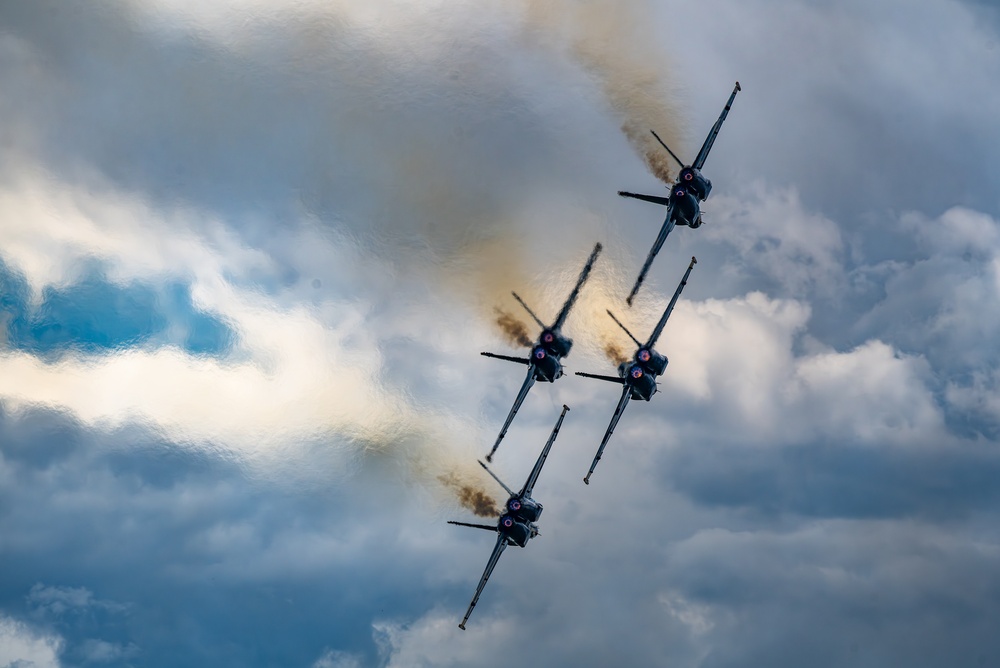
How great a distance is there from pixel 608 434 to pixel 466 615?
70.4 ft

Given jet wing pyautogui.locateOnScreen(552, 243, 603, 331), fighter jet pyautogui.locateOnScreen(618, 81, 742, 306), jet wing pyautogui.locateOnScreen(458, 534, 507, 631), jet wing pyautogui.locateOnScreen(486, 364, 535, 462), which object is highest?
fighter jet pyautogui.locateOnScreen(618, 81, 742, 306)

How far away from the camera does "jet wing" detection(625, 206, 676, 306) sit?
8194 centimetres

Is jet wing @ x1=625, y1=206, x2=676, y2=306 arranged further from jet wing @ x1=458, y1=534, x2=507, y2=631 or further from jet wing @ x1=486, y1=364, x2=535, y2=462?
jet wing @ x1=458, y1=534, x2=507, y2=631

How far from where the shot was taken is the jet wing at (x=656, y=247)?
81938mm

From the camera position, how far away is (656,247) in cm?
8300

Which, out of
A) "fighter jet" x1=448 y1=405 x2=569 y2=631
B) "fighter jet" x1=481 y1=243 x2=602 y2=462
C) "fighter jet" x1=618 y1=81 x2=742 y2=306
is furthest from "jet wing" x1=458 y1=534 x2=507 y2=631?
"fighter jet" x1=618 y1=81 x2=742 y2=306

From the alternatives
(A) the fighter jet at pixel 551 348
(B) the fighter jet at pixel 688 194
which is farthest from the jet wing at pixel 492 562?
(B) the fighter jet at pixel 688 194

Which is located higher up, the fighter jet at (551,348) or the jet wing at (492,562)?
the fighter jet at (551,348)

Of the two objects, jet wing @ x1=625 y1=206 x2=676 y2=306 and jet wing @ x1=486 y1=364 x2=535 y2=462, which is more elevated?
jet wing @ x1=625 y1=206 x2=676 y2=306

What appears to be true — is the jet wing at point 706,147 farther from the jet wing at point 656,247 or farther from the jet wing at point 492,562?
the jet wing at point 492,562

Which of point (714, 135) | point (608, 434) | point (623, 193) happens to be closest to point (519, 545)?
point (608, 434)

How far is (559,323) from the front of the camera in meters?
82.9

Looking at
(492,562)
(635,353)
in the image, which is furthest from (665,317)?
(492,562)

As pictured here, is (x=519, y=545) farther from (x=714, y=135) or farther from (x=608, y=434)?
(x=714, y=135)
